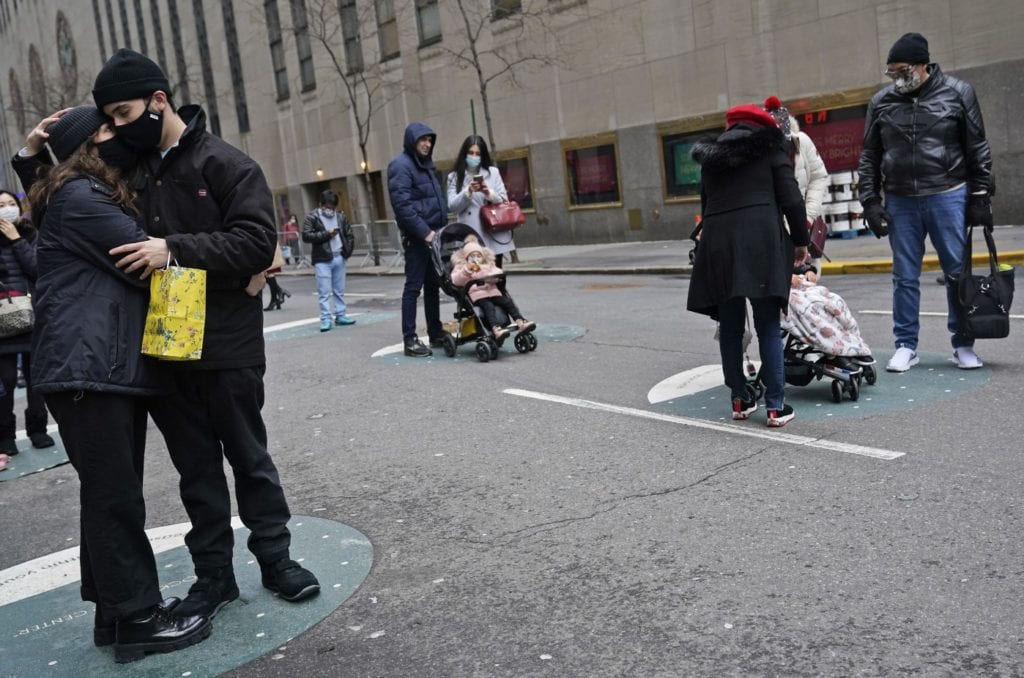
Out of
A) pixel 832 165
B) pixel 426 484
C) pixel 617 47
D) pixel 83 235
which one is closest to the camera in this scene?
pixel 83 235

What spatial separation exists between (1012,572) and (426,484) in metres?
2.78

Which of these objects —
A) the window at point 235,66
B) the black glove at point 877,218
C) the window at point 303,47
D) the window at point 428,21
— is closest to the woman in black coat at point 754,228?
the black glove at point 877,218

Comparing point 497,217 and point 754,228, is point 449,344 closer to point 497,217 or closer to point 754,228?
point 497,217

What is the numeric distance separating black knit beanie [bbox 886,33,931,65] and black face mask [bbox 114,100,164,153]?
4879mm

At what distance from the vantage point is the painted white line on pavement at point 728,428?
16.6 ft

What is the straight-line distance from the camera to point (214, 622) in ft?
12.3

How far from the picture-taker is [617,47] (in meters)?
23.0

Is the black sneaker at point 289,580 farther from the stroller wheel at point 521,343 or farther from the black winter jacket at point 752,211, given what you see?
the stroller wheel at point 521,343

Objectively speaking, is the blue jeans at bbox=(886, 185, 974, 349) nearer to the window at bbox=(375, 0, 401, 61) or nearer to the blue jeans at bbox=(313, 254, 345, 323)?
the blue jeans at bbox=(313, 254, 345, 323)

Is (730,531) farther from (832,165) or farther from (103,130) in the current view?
(832,165)

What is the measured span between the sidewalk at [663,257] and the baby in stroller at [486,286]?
6.76 metres

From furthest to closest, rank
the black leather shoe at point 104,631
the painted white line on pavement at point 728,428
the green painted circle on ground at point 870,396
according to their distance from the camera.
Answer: the green painted circle on ground at point 870,396 → the painted white line on pavement at point 728,428 → the black leather shoe at point 104,631

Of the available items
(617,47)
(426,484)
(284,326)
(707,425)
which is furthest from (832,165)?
(426,484)

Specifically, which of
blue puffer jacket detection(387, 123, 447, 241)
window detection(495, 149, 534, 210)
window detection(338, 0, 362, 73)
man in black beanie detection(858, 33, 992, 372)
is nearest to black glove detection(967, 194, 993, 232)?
man in black beanie detection(858, 33, 992, 372)
